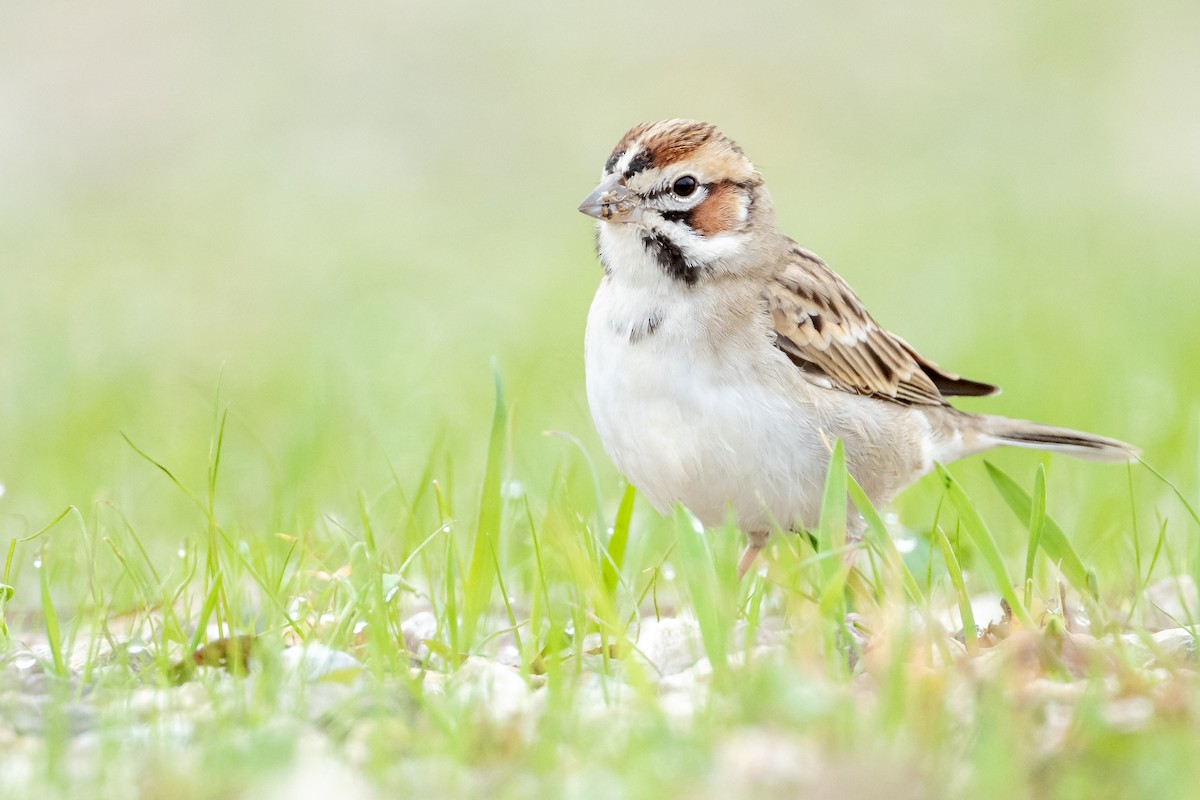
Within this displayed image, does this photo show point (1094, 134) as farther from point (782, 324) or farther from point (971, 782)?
point (971, 782)

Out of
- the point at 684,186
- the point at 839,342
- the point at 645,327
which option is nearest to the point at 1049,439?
the point at 839,342

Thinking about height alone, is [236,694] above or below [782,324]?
below

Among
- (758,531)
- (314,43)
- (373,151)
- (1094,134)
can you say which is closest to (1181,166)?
(1094,134)

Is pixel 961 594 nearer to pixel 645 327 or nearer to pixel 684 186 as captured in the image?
pixel 645 327

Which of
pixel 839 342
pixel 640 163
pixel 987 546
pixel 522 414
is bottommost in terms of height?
pixel 522 414

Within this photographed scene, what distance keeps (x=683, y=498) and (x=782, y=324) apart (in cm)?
65

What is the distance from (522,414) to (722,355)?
109 inches

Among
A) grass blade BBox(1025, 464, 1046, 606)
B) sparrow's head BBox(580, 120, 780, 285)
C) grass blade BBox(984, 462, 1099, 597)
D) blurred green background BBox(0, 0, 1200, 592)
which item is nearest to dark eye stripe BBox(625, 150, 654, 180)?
sparrow's head BBox(580, 120, 780, 285)

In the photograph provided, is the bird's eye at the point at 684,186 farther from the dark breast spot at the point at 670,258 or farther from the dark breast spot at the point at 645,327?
the dark breast spot at the point at 645,327

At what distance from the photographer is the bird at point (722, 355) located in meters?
4.60

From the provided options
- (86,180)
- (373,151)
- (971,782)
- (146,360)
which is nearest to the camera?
(971,782)

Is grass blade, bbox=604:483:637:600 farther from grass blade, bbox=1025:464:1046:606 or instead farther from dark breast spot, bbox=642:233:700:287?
grass blade, bbox=1025:464:1046:606

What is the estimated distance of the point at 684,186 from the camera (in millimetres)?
4949

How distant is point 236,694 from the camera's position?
317 cm
